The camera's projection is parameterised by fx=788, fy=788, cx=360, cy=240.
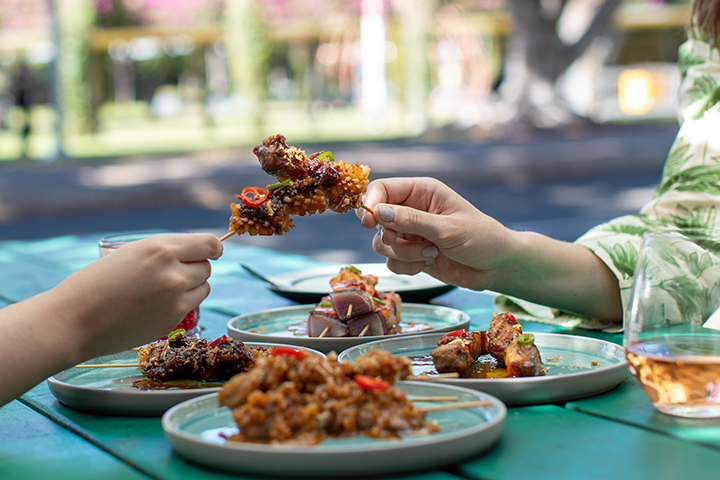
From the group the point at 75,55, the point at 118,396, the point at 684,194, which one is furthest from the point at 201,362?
the point at 75,55

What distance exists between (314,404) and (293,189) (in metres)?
0.80

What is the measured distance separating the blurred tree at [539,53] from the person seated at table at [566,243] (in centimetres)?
1706

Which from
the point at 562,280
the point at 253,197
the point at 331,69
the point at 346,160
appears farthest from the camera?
the point at 331,69

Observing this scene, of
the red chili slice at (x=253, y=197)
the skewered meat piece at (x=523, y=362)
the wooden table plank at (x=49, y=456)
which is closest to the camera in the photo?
the wooden table plank at (x=49, y=456)

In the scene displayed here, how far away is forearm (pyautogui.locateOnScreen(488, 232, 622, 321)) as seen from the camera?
207cm

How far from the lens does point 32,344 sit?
135cm

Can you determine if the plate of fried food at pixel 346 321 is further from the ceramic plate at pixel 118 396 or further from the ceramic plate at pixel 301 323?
the ceramic plate at pixel 118 396

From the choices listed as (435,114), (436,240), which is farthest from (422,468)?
(435,114)

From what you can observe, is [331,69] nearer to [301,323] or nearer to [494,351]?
[301,323]

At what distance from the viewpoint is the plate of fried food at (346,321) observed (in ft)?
5.91

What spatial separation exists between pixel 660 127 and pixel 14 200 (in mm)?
17176

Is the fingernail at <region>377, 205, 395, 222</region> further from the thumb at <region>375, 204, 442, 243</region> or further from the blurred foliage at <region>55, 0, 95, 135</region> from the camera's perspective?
the blurred foliage at <region>55, 0, 95, 135</region>

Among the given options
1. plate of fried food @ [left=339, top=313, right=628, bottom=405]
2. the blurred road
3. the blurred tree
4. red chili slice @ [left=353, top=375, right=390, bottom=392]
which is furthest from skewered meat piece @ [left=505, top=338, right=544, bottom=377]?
the blurred tree

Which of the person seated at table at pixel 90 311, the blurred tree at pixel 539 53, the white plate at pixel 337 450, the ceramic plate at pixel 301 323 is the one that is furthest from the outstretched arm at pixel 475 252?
the blurred tree at pixel 539 53
